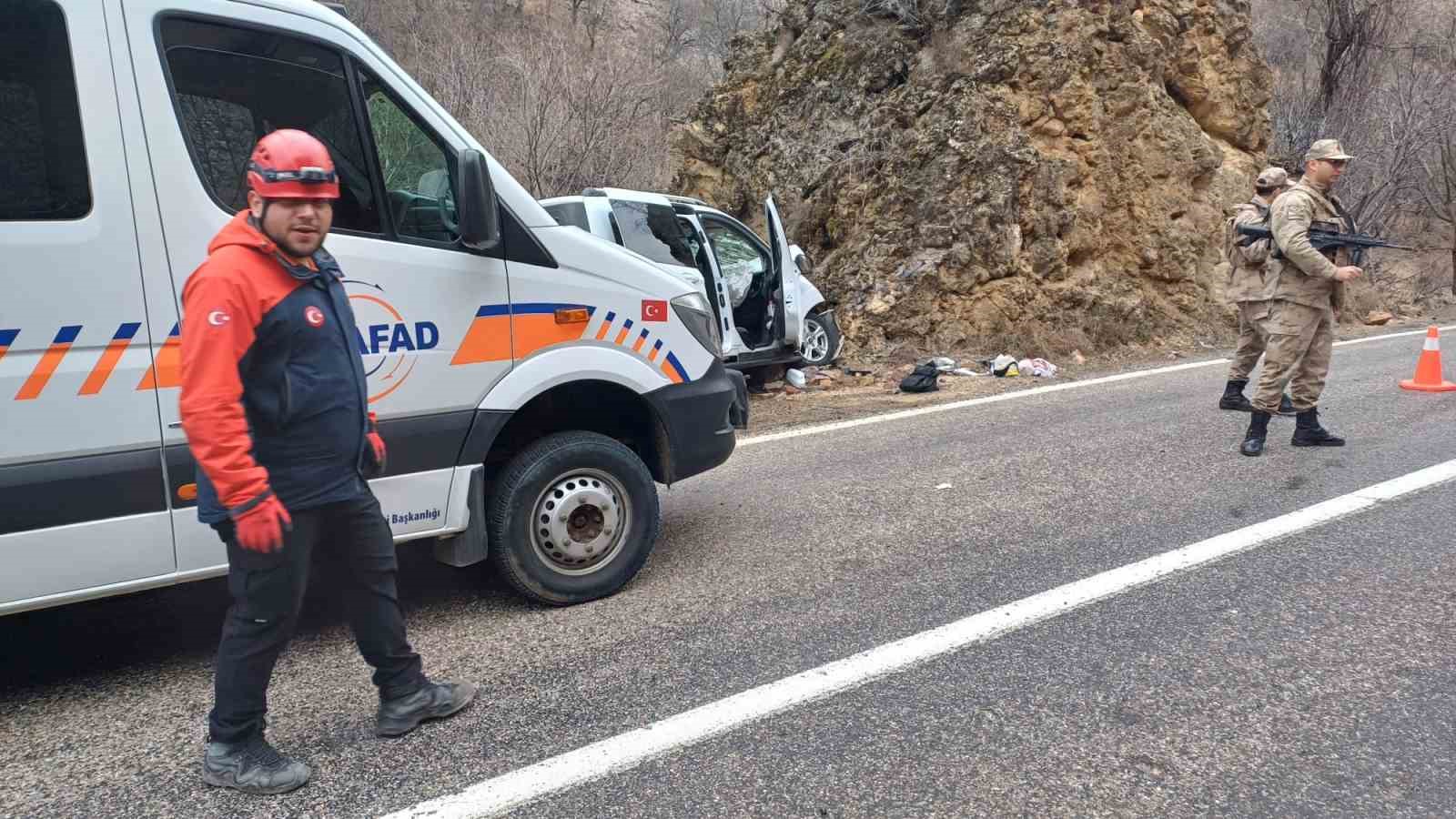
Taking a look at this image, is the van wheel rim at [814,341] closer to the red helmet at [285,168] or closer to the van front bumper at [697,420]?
the van front bumper at [697,420]

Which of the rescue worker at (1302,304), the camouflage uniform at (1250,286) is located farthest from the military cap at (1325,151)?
the camouflage uniform at (1250,286)

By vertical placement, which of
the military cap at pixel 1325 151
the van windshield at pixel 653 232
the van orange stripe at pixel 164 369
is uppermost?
the military cap at pixel 1325 151

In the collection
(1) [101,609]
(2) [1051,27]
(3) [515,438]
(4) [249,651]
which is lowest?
(1) [101,609]

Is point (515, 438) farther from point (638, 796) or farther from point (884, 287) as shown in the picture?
point (884, 287)

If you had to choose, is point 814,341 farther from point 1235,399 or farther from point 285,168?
point 285,168

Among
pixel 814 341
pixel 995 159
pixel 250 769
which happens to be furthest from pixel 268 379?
pixel 995 159

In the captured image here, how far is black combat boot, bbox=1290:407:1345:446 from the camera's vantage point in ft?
21.7

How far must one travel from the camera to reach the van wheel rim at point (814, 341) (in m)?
11.1

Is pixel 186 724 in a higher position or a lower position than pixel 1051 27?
lower

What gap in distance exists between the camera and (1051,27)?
13234mm

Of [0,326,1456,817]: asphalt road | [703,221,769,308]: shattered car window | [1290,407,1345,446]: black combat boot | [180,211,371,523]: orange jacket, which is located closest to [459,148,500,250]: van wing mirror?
[180,211,371,523]: orange jacket

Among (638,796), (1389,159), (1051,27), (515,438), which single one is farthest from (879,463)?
(1389,159)

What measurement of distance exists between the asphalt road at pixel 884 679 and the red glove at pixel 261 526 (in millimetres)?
804

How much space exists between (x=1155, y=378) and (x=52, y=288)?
9837mm
